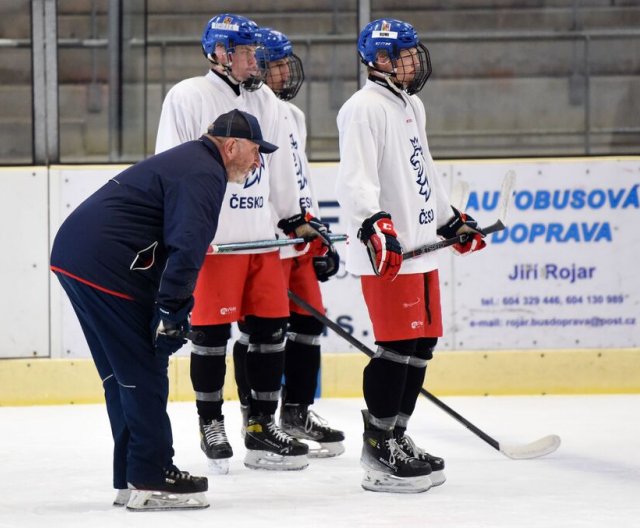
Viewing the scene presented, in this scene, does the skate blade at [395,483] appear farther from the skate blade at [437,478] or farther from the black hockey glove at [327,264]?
the black hockey glove at [327,264]

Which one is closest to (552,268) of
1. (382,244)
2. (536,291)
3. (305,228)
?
(536,291)

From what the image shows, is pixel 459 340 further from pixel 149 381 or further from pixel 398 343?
pixel 149 381

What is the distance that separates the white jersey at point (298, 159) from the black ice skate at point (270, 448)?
557mm

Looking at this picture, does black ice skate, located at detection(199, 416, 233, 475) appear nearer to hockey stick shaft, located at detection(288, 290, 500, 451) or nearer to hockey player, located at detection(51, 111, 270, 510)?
hockey stick shaft, located at detection(288, 290, 500, 451)

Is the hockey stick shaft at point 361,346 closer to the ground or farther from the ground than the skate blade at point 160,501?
farther from the ground

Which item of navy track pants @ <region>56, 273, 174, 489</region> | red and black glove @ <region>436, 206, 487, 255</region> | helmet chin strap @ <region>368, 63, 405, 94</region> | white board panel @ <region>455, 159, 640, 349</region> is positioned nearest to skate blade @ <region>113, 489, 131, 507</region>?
navy track pants @ <region>56, 273, 174, 489</region>

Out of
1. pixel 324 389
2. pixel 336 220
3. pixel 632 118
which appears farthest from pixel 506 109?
pixel 324 389

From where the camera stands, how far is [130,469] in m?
3.30

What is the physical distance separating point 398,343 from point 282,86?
119 cm

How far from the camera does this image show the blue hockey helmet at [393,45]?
3695 mm

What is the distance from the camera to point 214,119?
3.98 metres

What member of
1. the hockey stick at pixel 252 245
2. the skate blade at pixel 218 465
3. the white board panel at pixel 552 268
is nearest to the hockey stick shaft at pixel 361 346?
the hockey stick at pixel 252 245

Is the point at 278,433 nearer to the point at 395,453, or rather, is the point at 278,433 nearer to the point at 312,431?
the point at 312,431

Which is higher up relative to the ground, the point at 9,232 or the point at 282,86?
the point at 282,86
